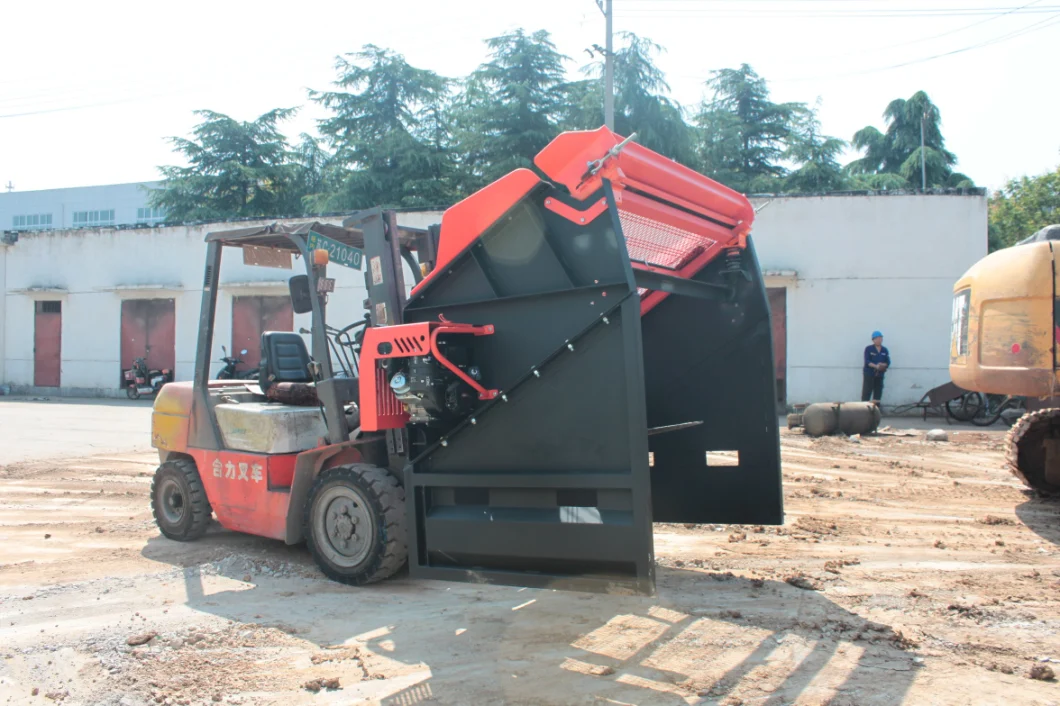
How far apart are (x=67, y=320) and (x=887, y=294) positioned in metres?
22.8

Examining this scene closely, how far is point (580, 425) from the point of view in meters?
3.81

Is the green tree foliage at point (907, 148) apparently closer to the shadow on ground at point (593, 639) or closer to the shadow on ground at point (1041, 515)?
the shadow on ground at point (1041, 515)

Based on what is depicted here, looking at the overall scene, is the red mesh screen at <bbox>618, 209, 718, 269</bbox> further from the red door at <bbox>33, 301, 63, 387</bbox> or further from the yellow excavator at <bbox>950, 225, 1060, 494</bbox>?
the red door at <bbox>33, 301, 63, 387</bbox>

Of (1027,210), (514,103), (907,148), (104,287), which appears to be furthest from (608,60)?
(907,148)

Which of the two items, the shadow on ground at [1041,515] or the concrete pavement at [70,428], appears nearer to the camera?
the shadow on ground at [1041,515]

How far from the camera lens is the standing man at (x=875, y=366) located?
15.9 meters

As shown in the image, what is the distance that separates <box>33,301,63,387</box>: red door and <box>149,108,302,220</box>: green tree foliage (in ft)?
30.2

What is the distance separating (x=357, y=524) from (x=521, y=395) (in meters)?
1.64

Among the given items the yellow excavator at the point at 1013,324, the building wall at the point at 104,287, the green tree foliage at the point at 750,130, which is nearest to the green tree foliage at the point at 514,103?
the green tree foliage at the point at 750,130

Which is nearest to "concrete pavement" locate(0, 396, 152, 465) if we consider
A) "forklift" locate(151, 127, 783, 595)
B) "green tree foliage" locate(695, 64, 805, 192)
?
"forklift" locate(151, 127, 783, 595)

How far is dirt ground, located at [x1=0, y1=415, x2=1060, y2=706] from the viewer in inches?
140

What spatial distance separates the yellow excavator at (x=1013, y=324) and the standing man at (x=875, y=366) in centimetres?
860

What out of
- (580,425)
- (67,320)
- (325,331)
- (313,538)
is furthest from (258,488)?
(67,320)

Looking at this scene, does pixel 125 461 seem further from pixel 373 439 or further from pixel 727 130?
pixel 727 130
